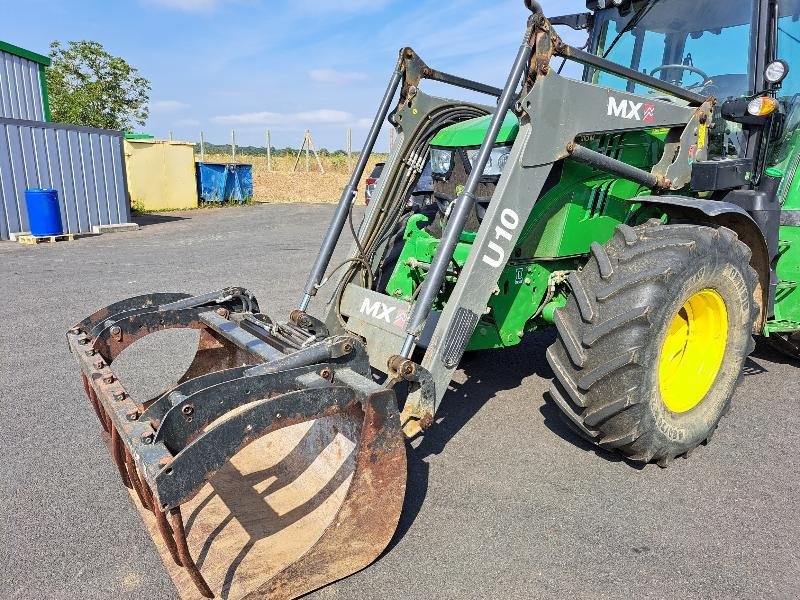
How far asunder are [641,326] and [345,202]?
1.84m

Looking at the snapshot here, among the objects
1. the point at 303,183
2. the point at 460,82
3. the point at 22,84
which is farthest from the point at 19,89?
the point at 460,82

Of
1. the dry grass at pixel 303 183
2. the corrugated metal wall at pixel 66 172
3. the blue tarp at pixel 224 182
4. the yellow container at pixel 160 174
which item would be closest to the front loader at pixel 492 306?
the corrugated metal wall at pixel 66 172

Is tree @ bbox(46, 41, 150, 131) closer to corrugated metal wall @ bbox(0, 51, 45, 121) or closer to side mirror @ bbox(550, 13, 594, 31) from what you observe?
corrugated metal wall @ bbox(0, 51, 45, 121)

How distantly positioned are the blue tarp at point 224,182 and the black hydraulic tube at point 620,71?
1742cm

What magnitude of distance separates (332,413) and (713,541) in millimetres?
1810

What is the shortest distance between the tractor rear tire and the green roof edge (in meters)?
15.5

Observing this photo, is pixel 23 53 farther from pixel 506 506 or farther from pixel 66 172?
pixel 506 506

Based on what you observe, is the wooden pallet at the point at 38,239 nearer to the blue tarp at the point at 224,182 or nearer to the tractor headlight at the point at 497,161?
the blue tarp at the point at 224,182

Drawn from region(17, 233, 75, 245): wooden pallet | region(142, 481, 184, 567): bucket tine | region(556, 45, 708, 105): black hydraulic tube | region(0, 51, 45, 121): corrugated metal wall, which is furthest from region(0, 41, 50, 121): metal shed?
region(142, 481, 184, 567): bucket tine

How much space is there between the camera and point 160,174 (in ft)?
57.2

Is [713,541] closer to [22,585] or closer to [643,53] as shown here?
[22,585]

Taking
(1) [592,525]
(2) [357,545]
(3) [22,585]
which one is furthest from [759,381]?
(3) [22,585]

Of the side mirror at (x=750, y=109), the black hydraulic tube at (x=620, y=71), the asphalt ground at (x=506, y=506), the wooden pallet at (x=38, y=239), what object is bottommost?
the wooden pallet at (x=38, y=239)

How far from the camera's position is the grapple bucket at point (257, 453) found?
6.68 feet
